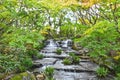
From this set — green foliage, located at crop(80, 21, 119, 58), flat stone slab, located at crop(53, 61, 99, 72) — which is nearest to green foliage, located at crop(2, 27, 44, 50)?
green foliage, located at crop(80, 21, 119, 58)

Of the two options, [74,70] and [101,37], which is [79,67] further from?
[101,37]

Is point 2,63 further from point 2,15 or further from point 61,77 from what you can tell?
point 61,77

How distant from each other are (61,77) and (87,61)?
5.07m

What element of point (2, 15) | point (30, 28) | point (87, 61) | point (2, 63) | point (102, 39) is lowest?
point (87, 61)

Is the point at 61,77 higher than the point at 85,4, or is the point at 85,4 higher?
the point at 85,4

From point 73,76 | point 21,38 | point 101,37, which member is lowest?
point 73,76

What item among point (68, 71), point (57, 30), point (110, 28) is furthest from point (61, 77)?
point (57, 30)

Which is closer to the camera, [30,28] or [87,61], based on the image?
[30,28]

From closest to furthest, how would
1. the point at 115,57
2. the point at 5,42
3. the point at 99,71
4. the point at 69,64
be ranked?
1. the point at 5,42
2. the point at 99,71
3. the point at 115,57
4. the point at 69,64

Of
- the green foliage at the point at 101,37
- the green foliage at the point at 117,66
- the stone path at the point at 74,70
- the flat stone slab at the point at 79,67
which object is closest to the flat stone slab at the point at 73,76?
the stone path at the point at 74,70

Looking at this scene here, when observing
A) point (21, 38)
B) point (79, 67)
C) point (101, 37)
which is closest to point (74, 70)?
point (79, 67)

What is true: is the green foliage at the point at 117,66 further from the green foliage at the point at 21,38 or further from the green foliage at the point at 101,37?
the green foliage at the point at 21,38

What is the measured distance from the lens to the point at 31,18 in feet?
31.8

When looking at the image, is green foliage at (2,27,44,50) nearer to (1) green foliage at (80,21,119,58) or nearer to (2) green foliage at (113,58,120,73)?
(1) green foliage at (80,21,119,58)
